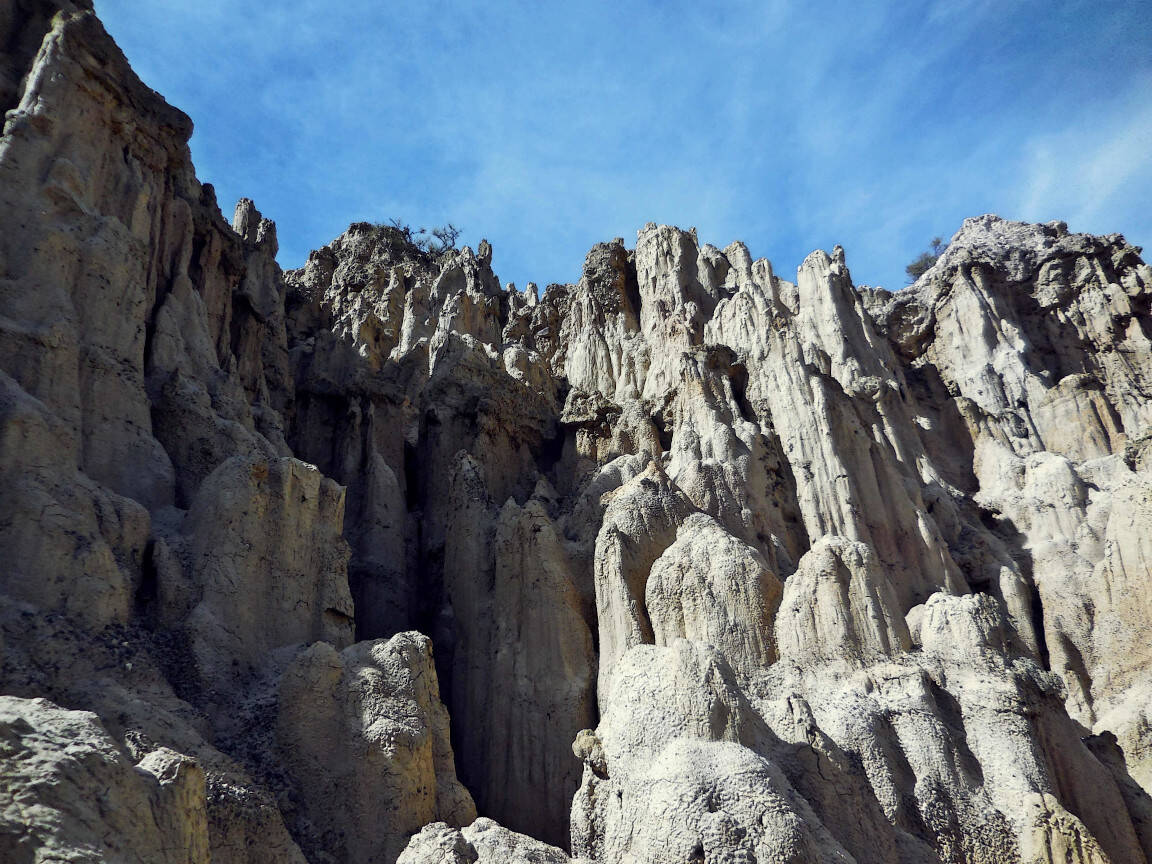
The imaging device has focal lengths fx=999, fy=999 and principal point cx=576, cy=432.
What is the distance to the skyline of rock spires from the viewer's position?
14.2 meters

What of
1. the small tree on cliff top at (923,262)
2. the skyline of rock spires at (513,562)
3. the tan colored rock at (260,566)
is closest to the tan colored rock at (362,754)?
the skyline of rock spires at (513,562)

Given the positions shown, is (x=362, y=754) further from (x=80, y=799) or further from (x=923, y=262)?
(x=923, y=262)

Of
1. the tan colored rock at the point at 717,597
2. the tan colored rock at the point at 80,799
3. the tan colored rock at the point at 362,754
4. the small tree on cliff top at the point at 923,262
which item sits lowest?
the tan colored rock at the point at 80,799

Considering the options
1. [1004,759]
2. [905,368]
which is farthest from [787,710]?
→ [905,368]

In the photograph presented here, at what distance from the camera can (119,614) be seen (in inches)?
620

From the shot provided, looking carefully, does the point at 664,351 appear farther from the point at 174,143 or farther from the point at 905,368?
the point at 174,143

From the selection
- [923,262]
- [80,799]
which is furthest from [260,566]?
[923,262]

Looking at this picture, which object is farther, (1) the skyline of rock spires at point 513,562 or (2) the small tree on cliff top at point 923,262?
(2) the small tree on cliff top at point 923,262

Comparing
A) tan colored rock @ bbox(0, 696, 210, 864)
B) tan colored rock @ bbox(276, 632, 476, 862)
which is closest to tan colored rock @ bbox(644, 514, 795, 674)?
tan colored rock @ bbox(276, 632, 476, 862)

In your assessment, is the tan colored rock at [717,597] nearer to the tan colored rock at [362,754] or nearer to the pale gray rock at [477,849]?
the tan colored rock at [362,754]

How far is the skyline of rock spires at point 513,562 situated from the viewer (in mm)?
14242

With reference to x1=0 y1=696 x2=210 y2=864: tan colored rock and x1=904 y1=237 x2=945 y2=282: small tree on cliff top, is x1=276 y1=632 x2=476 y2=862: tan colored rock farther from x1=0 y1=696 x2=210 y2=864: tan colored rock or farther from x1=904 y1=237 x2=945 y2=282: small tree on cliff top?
x1=904 y1=237 x2=945 y2=282: small tree on cliff top

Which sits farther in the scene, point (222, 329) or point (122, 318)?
point (222, 329)

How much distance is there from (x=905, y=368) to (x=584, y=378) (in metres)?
12.8
